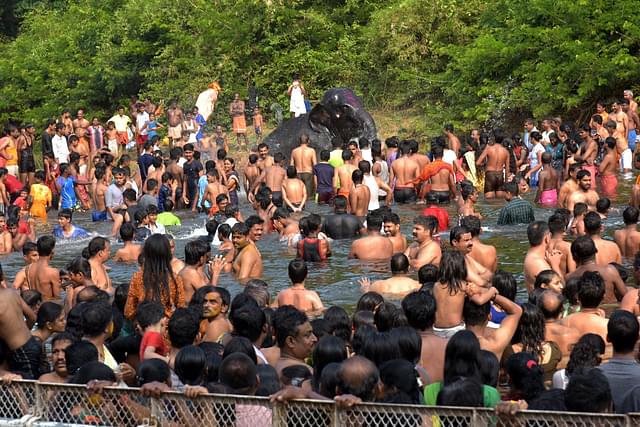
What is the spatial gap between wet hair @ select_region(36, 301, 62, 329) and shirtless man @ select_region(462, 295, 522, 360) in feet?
11.0

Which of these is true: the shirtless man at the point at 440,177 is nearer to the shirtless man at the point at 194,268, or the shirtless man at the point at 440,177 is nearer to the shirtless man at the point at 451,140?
the shirtless man at the point at 451,140

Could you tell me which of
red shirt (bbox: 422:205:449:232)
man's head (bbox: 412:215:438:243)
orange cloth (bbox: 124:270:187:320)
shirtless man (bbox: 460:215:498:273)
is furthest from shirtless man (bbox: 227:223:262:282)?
orange cloth (bbox: 124:270:187:320)

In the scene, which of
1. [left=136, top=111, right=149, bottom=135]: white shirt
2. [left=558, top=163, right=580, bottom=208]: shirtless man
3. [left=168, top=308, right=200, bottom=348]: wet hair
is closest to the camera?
[left=168, top=308, right=200, bottom=348]: wet hair

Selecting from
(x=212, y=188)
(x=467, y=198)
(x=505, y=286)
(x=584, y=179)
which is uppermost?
(x=212, y=188)

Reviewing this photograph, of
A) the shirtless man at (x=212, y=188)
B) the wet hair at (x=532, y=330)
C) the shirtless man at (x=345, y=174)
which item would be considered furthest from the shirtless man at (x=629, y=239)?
the shirtless man at (x=212, y=188)

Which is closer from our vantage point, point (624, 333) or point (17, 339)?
point (624, 333)

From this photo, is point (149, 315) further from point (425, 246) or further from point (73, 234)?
point (73, 234)

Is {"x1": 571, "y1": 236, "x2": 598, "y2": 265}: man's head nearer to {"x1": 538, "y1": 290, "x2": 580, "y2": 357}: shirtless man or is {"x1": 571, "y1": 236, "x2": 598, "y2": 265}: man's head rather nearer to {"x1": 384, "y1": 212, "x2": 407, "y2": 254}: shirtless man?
{"x1": 538, "y1": 290, "x2": 580, "y2": 357}: shirtless man

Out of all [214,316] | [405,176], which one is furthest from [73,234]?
[214,316]

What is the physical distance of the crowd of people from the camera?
739 centimetres

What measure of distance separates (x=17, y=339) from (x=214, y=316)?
1.56 m

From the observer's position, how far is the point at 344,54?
29312mm

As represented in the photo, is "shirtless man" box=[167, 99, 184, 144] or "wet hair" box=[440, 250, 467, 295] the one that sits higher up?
"shirtless man" box=[167, 99, 184, 144]

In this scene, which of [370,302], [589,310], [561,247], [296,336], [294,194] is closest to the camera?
[296,336]
